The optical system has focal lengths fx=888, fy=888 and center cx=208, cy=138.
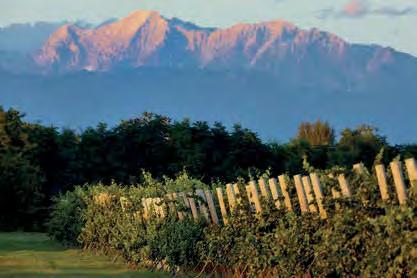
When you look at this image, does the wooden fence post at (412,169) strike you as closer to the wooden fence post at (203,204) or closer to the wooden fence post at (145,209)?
the wooden fence post at (203,204)

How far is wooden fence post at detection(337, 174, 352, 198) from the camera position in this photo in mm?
10187

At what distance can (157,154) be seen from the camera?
165 ft

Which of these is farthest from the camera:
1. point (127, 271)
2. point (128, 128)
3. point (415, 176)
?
point (128, 128)

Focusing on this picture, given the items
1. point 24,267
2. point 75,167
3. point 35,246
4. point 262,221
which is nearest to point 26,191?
point 75,167

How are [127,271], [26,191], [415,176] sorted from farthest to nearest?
[26,191] → [127,271] → [415,176]

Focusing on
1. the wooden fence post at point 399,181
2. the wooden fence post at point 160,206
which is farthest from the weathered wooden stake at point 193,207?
the wooden fence post at point 399,181

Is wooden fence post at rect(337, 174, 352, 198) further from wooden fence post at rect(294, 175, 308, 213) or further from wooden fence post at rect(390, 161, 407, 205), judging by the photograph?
wooden fence post at rect(294, 175, 308, 213)

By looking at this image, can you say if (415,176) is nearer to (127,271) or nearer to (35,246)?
(127,271)

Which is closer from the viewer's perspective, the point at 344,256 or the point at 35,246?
the point at 344,256

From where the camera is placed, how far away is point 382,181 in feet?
31.3

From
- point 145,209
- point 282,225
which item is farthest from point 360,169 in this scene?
point 145,209

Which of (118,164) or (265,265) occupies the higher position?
(118,164)

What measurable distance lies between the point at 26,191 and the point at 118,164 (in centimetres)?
693

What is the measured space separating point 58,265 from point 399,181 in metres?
12.0
